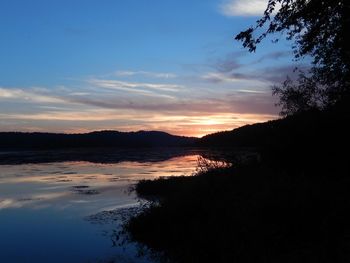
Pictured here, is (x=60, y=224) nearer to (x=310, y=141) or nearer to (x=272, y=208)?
(x=272, y=208)

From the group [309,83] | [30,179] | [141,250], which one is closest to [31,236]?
Result: [141,250]

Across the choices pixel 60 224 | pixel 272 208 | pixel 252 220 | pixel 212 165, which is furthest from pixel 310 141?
pixel 60 224

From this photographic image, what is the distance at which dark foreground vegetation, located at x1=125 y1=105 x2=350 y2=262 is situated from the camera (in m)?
13.1

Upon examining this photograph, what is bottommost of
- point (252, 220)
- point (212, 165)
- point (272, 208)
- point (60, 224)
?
point (60, 224)

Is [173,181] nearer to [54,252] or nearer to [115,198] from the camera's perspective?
Answer: [115,198]

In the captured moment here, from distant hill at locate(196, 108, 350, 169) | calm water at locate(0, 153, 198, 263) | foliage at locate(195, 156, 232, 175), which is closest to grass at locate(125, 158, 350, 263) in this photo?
distant hill at locate(196, 108, 350, 169)

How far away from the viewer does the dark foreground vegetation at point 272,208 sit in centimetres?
1309

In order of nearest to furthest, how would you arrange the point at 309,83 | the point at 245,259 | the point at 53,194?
1. the point at 245,259
2. the point at 53,194
3. the point at 309,83

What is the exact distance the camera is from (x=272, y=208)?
15.6m

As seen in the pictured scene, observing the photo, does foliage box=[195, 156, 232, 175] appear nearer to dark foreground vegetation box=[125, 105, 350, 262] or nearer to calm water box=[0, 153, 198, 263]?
dark foreground vegetation box=[125, 105, 350, 262]

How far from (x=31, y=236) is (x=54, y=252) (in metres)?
3.38

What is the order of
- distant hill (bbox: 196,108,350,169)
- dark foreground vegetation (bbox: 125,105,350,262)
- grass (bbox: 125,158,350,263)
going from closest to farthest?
grass (bbox: 125,158,350,263) < dark foreground vegetation (bbox: 125,105,350,262) < distant hill (bbox: 196,108,350,169)

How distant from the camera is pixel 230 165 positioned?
26828mm

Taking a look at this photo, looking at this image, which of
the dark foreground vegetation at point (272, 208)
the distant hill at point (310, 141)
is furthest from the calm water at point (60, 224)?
the distant hill at point (310, 141)
